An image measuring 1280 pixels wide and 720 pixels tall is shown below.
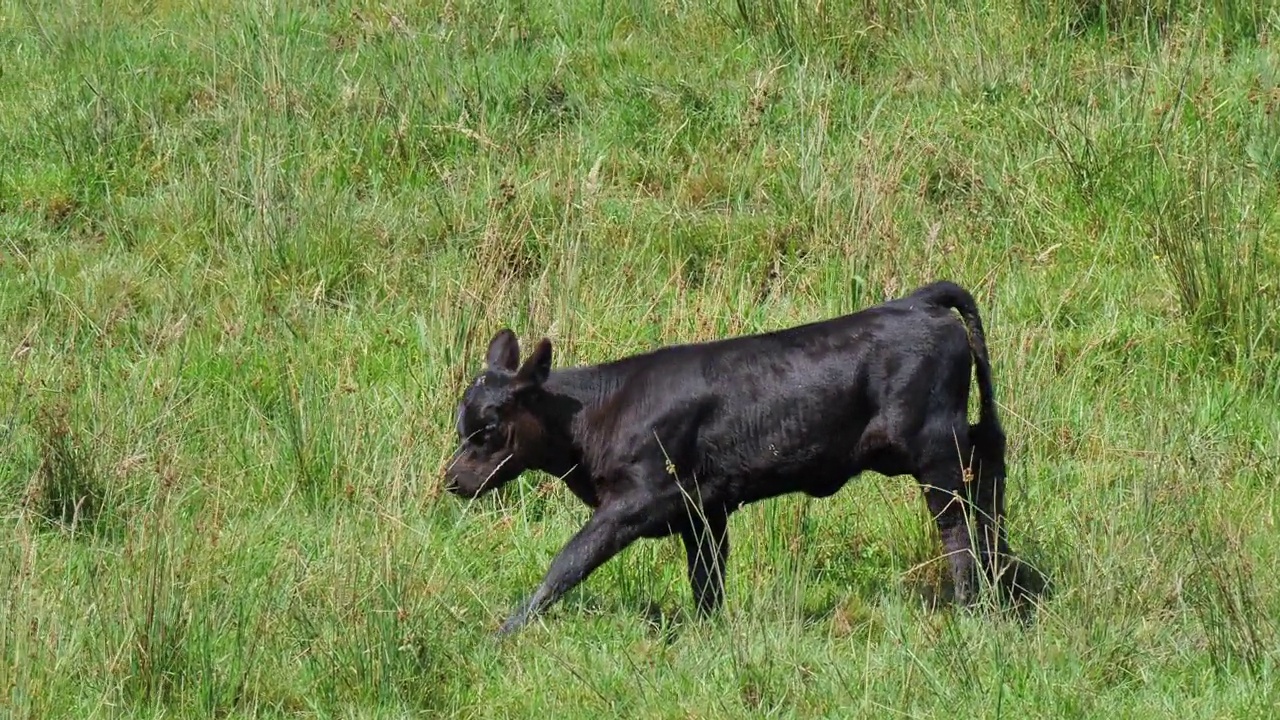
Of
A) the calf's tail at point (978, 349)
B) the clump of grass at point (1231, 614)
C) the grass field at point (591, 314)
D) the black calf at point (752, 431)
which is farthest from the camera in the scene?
the calf's tail at point (978, 349)

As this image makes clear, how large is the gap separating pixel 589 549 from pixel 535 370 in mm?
803

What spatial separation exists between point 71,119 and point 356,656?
582 cm

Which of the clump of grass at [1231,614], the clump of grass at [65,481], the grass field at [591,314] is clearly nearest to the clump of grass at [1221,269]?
the grass field at [591,314]

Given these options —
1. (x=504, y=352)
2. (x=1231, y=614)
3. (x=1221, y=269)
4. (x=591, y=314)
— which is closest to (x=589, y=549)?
(x=504, y=352)

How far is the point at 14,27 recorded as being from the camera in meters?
12.1

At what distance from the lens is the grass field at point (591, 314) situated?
241 inches

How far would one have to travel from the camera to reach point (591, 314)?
9.35 metres

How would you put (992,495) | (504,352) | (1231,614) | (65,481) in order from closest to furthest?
1. (1231,614)
2. (992,495)
3. (504,352)
4. (65,481)

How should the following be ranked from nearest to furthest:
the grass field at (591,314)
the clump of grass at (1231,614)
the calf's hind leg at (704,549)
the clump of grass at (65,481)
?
1. the clump of grass at (1231,614)
2. the grass field at (591,314)
3. the calf's hind leg at (704,549)
4. the clump of grass at (65,481)

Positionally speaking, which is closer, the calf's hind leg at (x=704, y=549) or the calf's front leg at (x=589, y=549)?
the calf's front leg at (x=589, y=549)

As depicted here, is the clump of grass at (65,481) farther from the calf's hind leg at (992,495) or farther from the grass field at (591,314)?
the calf's hind leg at (992,495)

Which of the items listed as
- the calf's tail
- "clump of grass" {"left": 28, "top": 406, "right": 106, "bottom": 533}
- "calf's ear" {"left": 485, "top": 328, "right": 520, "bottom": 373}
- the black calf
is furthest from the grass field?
"calf's ear" {"left": 485, "top": 328, "right": 520, "bottom": 373}

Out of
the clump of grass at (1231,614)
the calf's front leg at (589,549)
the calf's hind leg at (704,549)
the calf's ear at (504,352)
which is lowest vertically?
the calf's hind leg at (704,549)

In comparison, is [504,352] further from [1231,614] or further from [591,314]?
[1231,614]
